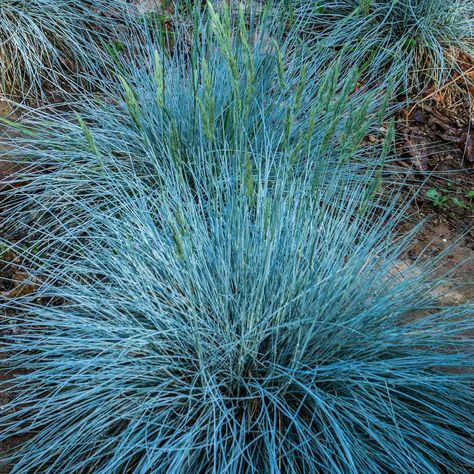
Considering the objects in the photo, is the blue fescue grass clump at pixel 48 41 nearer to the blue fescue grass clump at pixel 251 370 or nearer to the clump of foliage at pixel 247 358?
the clump of foliage at pixel 247 358

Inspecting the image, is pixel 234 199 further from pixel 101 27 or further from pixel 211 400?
pixel 101 27

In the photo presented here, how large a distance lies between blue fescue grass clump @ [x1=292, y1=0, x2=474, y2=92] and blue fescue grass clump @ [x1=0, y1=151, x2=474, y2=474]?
6.48ft

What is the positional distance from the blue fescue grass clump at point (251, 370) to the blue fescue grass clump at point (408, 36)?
6.48ft

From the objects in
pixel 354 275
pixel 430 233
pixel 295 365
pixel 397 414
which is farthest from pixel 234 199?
pixel 430 233

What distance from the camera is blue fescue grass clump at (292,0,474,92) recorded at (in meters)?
4.29

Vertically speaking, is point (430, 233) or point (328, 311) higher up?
point (328, 311)

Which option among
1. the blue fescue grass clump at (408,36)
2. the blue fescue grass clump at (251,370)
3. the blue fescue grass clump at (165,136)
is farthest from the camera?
the blue fescue grass clump at (408,36)

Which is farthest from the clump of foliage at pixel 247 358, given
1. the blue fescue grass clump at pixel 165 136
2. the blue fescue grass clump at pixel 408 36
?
the blue fescue grass clump at pixel 408 36

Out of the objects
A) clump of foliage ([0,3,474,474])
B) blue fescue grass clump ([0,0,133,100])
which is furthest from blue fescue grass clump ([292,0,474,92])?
clump of foliage ([0,3,474,474])

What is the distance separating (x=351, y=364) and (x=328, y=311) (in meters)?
0.21

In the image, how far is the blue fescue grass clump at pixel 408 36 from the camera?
4285mm

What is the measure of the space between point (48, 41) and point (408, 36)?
220 cm

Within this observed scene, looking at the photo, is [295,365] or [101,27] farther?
[101,27]

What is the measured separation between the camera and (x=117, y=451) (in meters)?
2.21
